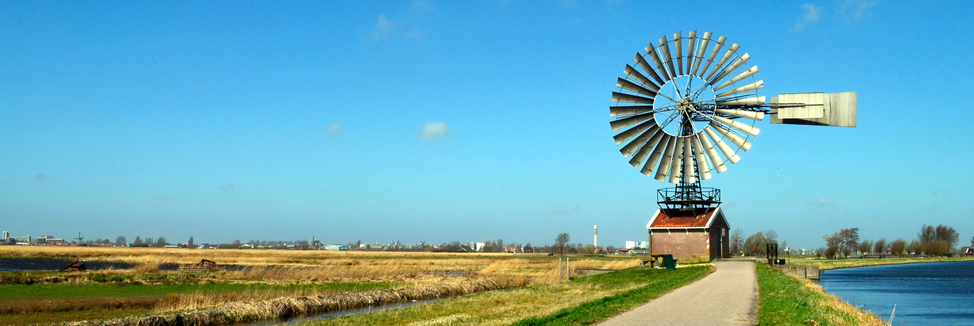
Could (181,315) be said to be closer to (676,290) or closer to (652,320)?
(652,320)

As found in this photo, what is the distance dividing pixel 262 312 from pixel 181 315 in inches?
109

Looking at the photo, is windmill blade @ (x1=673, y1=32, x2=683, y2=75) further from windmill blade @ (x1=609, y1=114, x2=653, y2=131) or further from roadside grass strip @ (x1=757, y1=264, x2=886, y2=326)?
roadside grass strip @ (x1=757, y1=264, x2=886, y2=326)

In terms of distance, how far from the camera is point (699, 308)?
61.2 ft

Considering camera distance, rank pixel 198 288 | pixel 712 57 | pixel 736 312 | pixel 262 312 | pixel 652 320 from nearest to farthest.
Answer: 1. pixel 652 320
2. pixel 736 312
3. pixel 262 312
4. pixel 198 288
5. pixel 712 57

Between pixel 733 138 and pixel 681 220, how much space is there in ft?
36.8

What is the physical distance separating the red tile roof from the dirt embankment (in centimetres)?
2535

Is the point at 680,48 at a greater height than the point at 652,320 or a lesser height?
greater

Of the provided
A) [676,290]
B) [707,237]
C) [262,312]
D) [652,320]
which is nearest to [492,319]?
[652,320]

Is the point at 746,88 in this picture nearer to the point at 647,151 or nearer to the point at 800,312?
the point at 647,151

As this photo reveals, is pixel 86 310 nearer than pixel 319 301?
Yes

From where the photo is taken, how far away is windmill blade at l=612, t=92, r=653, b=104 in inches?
1832

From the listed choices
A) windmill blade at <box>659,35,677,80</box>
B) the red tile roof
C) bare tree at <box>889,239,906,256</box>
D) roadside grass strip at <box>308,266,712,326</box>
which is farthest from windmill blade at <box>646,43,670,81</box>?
bare tree at <box>889,239,906,256</box>

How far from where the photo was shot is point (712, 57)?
43656 mm

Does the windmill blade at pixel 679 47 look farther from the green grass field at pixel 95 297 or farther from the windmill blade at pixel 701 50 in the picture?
the green grass field at pixel 95 297
